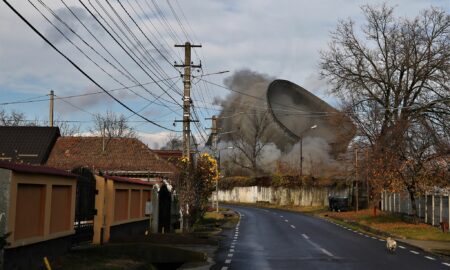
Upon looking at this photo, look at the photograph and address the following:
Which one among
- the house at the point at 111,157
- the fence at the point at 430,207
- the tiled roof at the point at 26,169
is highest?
the house at the point at 111,157

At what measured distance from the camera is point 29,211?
11.3m

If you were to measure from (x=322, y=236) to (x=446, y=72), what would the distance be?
24378 millimetres

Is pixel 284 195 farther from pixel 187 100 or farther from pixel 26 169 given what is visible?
pixel 26 169

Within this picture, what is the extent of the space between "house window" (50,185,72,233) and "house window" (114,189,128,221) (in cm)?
508

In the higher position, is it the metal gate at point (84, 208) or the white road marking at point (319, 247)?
the metal gate at point (84, 208)

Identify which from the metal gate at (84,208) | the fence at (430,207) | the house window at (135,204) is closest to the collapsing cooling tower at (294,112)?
the fence at (430,207)

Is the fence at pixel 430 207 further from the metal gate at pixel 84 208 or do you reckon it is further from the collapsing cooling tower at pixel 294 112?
the collapsing cooling tower at pixel 294 112

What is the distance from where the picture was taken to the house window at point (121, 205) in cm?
1916

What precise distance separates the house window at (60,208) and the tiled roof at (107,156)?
28.3 m

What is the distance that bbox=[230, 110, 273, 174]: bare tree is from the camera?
10481 centimetres

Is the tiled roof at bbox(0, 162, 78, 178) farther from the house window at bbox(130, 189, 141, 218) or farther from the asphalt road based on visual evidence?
the house window at bbox(130, 189, 141, 218)

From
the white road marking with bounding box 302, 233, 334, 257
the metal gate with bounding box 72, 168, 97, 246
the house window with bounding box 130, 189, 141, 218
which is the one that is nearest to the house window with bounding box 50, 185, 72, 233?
the metal gate with bounding box 72, 168, 97, 246

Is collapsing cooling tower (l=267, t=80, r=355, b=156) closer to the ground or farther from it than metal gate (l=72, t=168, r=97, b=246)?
farther from it

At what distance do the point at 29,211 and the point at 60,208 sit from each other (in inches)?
81.3
